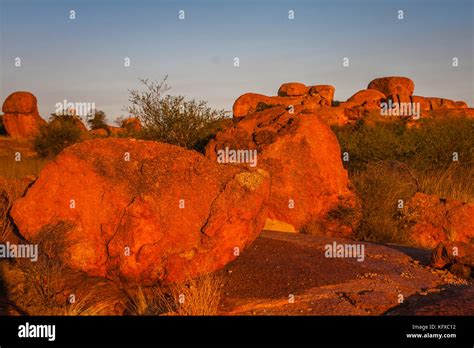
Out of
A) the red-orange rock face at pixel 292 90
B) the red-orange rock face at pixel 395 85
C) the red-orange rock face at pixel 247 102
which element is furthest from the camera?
the red-orange rock face at pixel 395 85

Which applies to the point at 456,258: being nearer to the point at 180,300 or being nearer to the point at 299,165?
the point at 180,300

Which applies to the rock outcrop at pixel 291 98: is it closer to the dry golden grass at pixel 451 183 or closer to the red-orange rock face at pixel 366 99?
the red-orange rock face at pixel 366 99

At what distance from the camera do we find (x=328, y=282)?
6883 mm

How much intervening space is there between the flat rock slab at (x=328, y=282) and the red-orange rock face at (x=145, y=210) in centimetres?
53

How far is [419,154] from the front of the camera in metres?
17.8

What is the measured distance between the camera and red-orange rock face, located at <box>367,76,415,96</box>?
65.1 meters

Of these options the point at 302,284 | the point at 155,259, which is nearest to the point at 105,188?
the point at 155,259

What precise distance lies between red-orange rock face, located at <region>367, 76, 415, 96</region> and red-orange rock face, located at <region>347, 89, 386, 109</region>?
9249 millimetres

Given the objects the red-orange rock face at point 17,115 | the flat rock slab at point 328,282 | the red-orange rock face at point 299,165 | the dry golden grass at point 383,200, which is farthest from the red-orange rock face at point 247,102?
the flat rock slab at point 328,282

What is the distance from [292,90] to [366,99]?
8544 millimetres

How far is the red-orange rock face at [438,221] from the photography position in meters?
12.0

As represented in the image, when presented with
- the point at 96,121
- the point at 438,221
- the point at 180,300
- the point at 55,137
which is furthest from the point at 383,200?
the point at 96,121

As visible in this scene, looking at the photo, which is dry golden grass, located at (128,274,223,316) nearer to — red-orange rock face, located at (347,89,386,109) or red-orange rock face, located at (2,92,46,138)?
red-orange rock face, located at (2,92,46,138)
